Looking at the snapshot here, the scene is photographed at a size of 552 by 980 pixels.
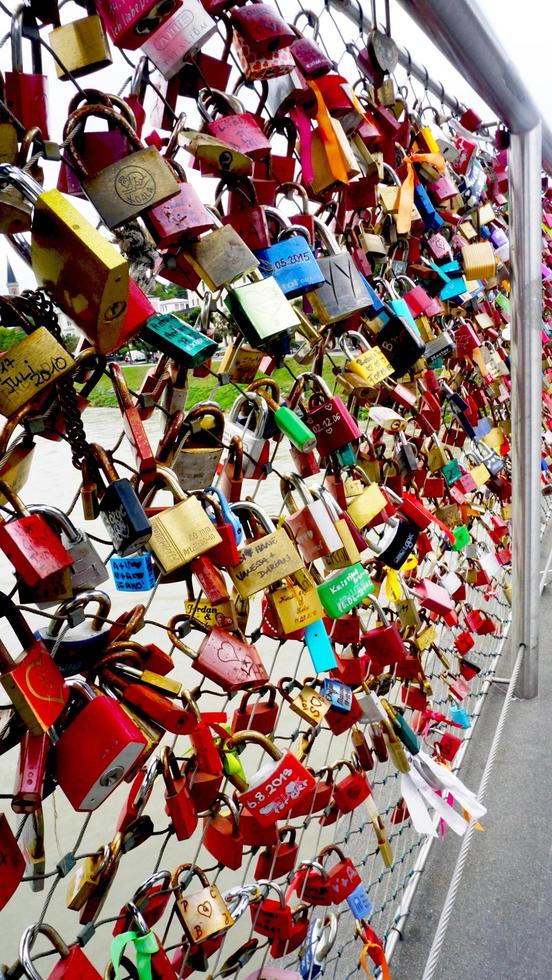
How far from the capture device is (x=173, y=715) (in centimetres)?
55

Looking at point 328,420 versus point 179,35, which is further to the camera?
point 328,420

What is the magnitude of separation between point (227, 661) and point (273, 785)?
0.15m

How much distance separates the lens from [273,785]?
2.21ft

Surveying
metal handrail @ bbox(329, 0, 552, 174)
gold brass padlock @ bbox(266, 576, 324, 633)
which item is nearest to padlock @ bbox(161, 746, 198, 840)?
gold brass padlock @ bbox(266, 576, 324, 633)

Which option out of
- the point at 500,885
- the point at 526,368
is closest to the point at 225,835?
the point at 500,885

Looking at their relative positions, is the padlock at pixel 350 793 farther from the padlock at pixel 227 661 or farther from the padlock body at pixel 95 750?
the padlock body at pixel 95 750

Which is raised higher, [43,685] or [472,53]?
[472,53]

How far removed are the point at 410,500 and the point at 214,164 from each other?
582 mm

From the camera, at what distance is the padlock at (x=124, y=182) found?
49 centimetres

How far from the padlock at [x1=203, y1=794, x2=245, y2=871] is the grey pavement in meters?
0.56

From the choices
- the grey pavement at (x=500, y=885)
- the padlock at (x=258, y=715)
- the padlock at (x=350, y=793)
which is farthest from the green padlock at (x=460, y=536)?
the padlock at (x=258, y=715)

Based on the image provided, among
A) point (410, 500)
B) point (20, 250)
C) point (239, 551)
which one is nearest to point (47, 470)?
point (410, 500)

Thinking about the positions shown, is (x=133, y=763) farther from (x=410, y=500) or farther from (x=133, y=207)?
(x=410, y=500)

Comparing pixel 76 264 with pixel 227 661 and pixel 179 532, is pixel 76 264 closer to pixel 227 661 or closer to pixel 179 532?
pixel 179 532
